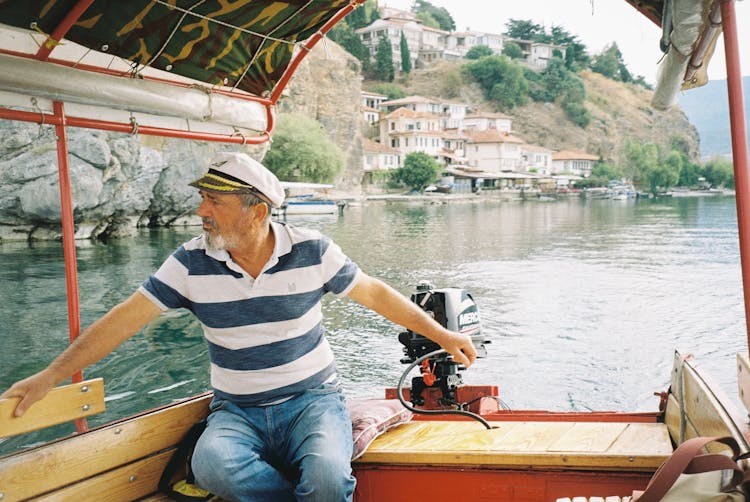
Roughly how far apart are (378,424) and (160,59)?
2.11 metres

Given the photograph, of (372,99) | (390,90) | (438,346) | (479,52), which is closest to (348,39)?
(390,90)

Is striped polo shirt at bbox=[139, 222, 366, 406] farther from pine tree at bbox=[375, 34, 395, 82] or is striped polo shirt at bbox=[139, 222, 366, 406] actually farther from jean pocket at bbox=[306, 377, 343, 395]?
pine tree at bbox=[375, 34, 395, 82]

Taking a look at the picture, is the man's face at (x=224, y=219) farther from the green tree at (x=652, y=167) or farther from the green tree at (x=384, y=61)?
Answer: the green tree at (x=384, y=61)

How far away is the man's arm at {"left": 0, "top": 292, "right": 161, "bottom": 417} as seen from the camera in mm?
2373

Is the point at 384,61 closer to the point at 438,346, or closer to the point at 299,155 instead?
the point at 299,155

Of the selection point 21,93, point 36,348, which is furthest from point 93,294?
point 21,93

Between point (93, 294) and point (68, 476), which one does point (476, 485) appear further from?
point (93, 294)

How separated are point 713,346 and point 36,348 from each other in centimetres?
1150

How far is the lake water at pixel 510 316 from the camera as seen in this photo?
30.7 feet

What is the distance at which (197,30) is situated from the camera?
3.25 metres

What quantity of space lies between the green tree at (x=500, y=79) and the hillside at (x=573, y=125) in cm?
143

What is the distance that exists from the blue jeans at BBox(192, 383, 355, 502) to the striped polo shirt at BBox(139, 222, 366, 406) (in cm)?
8

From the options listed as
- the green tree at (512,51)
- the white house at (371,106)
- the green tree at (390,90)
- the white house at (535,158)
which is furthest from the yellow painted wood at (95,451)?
the green tree at (512,51)

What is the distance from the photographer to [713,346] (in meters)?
11.3
